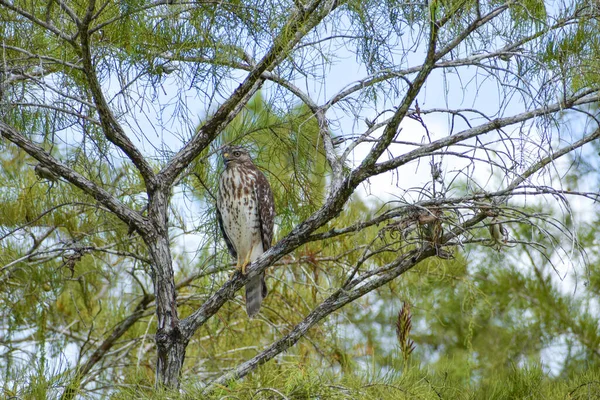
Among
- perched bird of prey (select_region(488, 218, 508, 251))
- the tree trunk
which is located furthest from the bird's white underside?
perched bird of prey (select_region(488, 218, 508, 251))

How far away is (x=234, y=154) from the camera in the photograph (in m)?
4.33

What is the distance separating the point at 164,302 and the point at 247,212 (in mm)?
1505

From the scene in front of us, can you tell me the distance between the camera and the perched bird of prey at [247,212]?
14.8 feet

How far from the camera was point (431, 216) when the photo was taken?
2.78m

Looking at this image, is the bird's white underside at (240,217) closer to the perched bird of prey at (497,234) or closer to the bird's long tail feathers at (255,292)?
the bird's long tail feathers at (255,292)

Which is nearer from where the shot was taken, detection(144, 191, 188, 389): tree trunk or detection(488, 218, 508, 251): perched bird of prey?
detection(488, 218, 508, 251): perched bird of prey

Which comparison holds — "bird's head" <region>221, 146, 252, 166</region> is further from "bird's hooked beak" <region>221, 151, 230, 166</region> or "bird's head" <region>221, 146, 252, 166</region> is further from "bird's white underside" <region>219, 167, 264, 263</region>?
"bird's white underside" <region>219, 167, 264, 263</region>

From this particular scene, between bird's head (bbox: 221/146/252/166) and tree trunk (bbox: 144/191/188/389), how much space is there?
111cm

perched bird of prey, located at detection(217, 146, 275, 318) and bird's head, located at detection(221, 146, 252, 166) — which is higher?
bird's head, located at detection(221, 146, 252, 166)

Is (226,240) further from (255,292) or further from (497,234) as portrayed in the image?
(497,234)

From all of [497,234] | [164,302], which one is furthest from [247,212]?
[497,234]

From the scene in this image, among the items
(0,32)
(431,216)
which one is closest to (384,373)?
(431,216)

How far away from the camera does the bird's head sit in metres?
4.29

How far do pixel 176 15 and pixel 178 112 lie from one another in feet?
1.29
